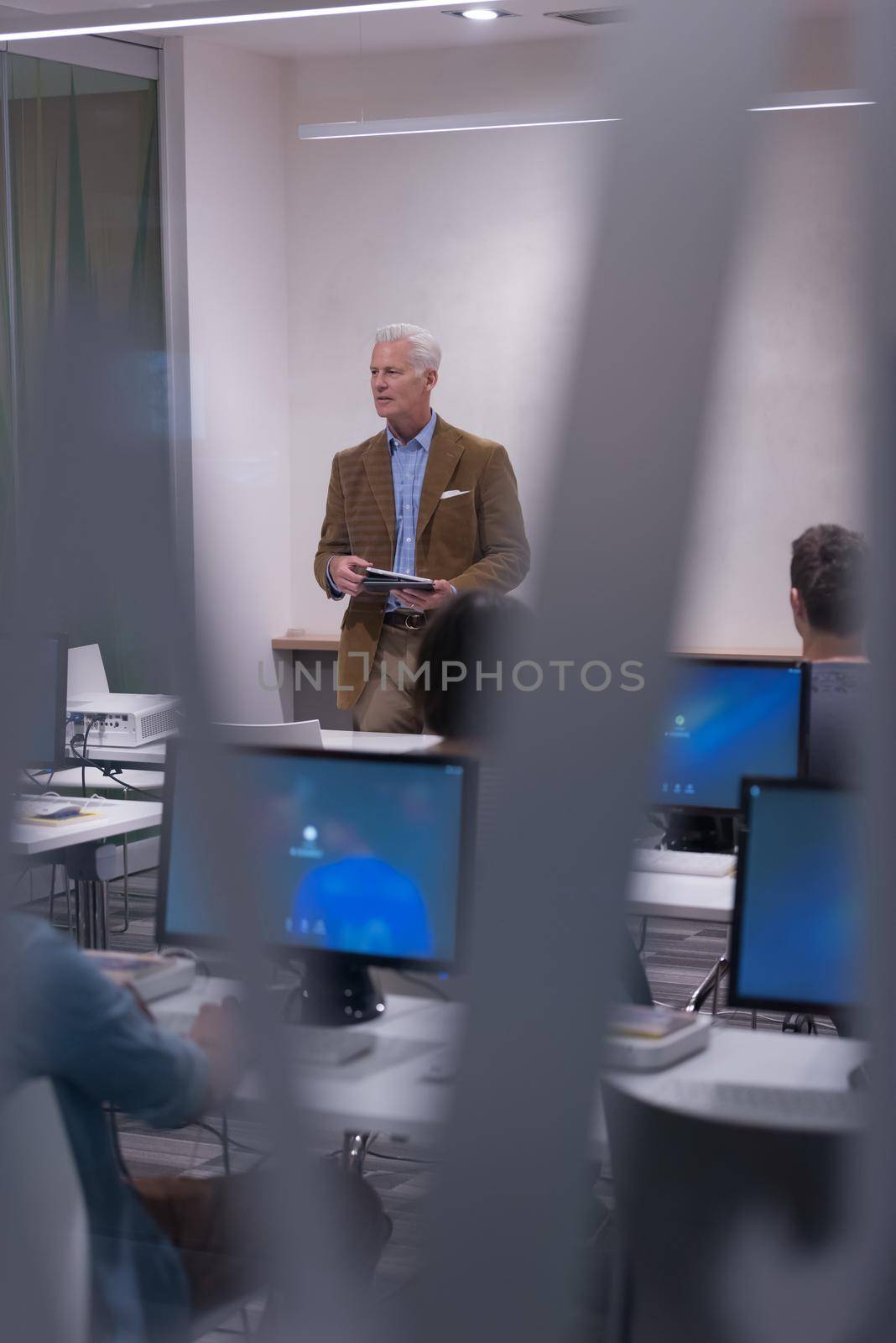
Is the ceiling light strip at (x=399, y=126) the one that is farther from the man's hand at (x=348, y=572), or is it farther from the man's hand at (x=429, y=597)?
the man's hand at (x=429, y=597)

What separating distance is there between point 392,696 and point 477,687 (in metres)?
0.44

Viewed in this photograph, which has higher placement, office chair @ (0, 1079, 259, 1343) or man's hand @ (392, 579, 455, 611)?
man's hand @ (392, 579, 455, 611)

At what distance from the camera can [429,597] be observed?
57 centimetres

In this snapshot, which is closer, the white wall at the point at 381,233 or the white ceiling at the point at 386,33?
the white ceiling at the point at 386,33

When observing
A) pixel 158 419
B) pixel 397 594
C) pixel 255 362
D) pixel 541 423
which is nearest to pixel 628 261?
pixel 541 423

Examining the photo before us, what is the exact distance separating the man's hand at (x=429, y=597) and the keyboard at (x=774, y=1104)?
186mm

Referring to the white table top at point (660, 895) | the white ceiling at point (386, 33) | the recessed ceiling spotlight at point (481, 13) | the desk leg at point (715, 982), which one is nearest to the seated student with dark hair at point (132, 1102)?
the white table top at point (660, 895)

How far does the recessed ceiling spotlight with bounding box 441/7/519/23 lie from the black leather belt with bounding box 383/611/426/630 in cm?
371

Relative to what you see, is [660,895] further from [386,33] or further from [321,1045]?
[386,33]

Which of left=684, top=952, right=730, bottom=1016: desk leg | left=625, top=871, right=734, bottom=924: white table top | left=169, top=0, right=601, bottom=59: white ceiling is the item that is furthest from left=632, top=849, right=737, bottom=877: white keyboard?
left=169, top=0, right=601, bottom=59: white ceiling

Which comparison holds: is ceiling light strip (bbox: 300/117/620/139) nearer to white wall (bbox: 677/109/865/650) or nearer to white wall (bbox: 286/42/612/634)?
white wall (bbox: 286/42/612/634)

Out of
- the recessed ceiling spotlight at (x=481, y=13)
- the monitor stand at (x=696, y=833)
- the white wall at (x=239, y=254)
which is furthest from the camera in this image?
the white wall at (x=239, y=254)

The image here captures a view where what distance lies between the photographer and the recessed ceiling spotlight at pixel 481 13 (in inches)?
159

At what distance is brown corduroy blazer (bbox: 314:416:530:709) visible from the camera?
0.44m
